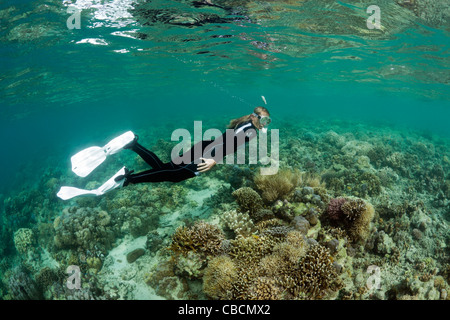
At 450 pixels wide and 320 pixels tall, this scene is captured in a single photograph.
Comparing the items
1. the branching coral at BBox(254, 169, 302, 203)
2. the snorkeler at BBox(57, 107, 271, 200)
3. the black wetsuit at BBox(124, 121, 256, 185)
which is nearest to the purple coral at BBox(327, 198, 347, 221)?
the branching coral at BBox(254, 169, 302, 203)

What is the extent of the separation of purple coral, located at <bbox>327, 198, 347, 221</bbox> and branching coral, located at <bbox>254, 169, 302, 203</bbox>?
4.59 ft

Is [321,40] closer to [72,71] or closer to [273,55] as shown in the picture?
[273,55]

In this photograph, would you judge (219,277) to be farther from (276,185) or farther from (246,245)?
(276,185)

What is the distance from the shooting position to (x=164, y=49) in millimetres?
19250

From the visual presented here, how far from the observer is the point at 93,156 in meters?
5.89

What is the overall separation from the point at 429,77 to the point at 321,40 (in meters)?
17.9

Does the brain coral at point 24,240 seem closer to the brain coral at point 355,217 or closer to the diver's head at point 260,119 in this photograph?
the diver's head at point 260,119

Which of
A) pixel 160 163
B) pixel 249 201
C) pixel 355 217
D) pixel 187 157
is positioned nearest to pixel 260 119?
pixel 187 157

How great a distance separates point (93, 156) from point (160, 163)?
6.02ft

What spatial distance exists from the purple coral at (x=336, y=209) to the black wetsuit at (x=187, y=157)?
117 inches

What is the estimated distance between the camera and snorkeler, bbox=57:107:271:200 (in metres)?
5.73

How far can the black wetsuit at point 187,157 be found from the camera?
5895 millimetres

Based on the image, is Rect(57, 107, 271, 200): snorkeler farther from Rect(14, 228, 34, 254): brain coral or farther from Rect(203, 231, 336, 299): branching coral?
Rect(14, 228, 34, 254): brain coral

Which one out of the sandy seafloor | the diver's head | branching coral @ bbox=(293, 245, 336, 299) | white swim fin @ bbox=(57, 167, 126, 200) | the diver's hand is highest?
the diver's head
